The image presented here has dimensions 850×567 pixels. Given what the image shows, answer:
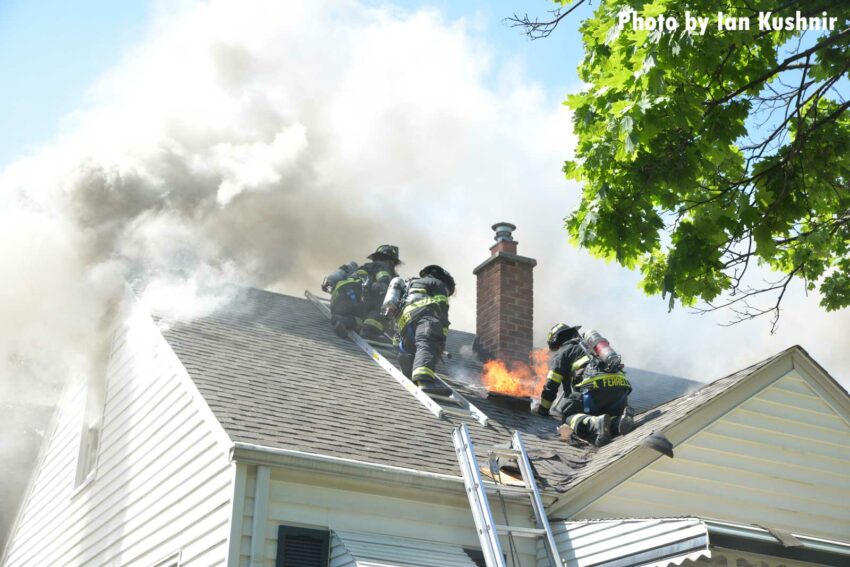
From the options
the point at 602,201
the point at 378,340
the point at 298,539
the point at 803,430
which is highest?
the point at 378,340

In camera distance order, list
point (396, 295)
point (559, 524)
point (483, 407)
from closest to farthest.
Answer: point (559, 524) < point (483, 407) < point (396, 295)

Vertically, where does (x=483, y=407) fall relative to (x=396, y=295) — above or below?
below

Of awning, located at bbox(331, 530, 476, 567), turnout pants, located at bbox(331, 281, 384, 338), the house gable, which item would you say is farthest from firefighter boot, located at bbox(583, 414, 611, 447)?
turnout pants, located at bbox(331, 281, 384, 338)

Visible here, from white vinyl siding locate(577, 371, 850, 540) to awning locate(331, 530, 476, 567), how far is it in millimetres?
1386

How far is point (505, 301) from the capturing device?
13758mm

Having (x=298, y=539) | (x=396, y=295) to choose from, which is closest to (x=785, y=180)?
(x=298, y=539)

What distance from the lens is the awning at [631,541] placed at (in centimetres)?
727

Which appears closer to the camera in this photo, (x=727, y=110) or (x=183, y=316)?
(x=727, y=110)

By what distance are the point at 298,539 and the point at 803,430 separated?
5.28m

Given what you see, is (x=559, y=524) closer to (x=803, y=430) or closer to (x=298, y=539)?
(x=298, y=539)

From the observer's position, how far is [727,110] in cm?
698

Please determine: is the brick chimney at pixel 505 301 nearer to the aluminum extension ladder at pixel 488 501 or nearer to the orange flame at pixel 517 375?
the orange flame at pixel 517 375

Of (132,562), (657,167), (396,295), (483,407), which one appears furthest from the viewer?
(396,295)

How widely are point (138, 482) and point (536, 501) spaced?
4141mm
